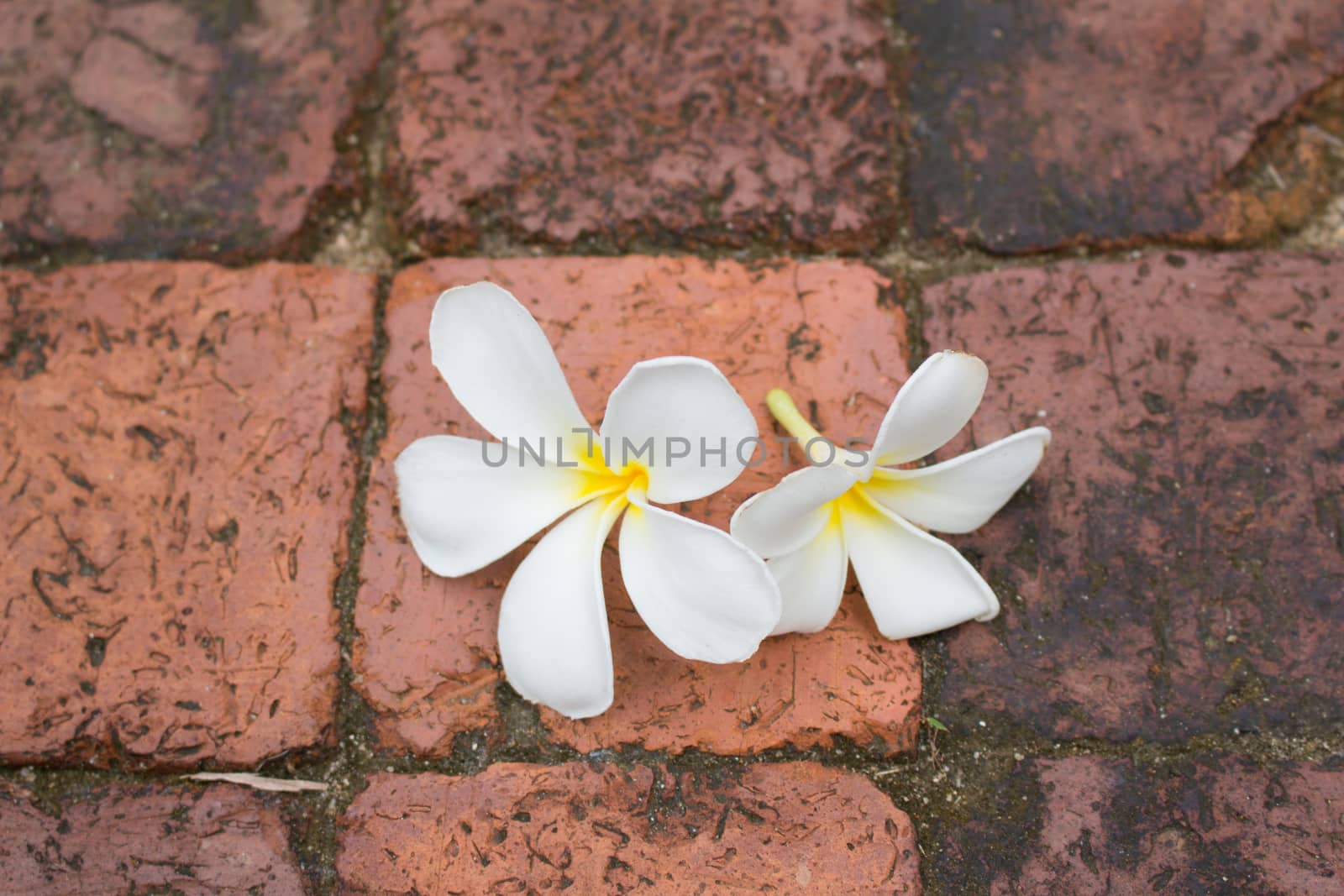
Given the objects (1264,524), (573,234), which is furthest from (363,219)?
(1264,524)

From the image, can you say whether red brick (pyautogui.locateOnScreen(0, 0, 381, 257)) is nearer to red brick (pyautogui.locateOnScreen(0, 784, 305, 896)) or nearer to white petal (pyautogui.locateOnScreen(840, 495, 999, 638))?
red brick (pyautogui.locateOnScreen(0, 784, 305, 896))

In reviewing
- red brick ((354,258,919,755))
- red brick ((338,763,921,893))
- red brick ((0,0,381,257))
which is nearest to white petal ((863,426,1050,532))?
red brick ((354,258,919,755))

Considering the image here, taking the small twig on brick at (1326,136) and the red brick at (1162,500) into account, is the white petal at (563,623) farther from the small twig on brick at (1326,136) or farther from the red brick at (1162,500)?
the small twig on brick at (1326,136)

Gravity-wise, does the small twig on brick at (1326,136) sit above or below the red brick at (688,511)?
above

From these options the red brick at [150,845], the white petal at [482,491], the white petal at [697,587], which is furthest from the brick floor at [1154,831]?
the red brick at [150,845]

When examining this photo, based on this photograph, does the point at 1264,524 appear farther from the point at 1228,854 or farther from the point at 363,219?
the point at 363,219
